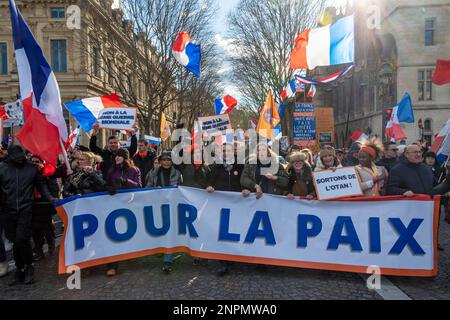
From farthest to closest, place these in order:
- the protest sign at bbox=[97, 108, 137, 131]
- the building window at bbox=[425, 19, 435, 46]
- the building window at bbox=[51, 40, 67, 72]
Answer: the building window at bbox=[51, 40, 67, 72] < the building window at bbox=[425, 19, 435, 46] < the protest sign at bbox=[97, 108, 137, 131]

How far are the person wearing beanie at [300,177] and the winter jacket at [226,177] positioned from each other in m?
0.77

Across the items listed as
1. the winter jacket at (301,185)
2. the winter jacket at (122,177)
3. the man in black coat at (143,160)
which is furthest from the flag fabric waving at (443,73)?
the winter jacket at (122,177)

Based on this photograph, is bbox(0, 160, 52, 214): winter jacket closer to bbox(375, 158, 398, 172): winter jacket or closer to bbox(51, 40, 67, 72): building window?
bbox(375, 158, 398, 172): winter jacket

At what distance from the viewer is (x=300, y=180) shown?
5219 mm

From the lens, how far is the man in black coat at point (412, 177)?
4812 mm

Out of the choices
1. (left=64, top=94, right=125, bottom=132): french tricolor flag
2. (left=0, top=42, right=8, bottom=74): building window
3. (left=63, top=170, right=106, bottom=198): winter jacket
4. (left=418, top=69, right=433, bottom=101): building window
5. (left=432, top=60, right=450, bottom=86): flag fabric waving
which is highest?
(left=0, top=42, right=8, bottom=74): building window

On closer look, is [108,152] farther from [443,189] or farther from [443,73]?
[443,73]

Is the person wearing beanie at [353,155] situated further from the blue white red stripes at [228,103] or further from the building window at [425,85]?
the building window at [425,85]

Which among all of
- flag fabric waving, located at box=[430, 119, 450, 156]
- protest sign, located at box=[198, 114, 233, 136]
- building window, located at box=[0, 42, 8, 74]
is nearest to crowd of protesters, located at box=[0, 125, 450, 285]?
flag fabric waving, located at box=[430, 119, 450, 156]

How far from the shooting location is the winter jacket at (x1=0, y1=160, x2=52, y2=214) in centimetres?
464

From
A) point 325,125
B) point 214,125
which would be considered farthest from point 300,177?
point 325,125

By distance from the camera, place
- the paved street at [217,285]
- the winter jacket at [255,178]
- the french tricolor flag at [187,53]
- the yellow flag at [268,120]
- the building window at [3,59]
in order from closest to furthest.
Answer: the paved street at [217,285] < the winter jacket at [255,178] < the french tricolor flag at [187,53] < the yellow flag at [268,120] < the building window at [3,59]
